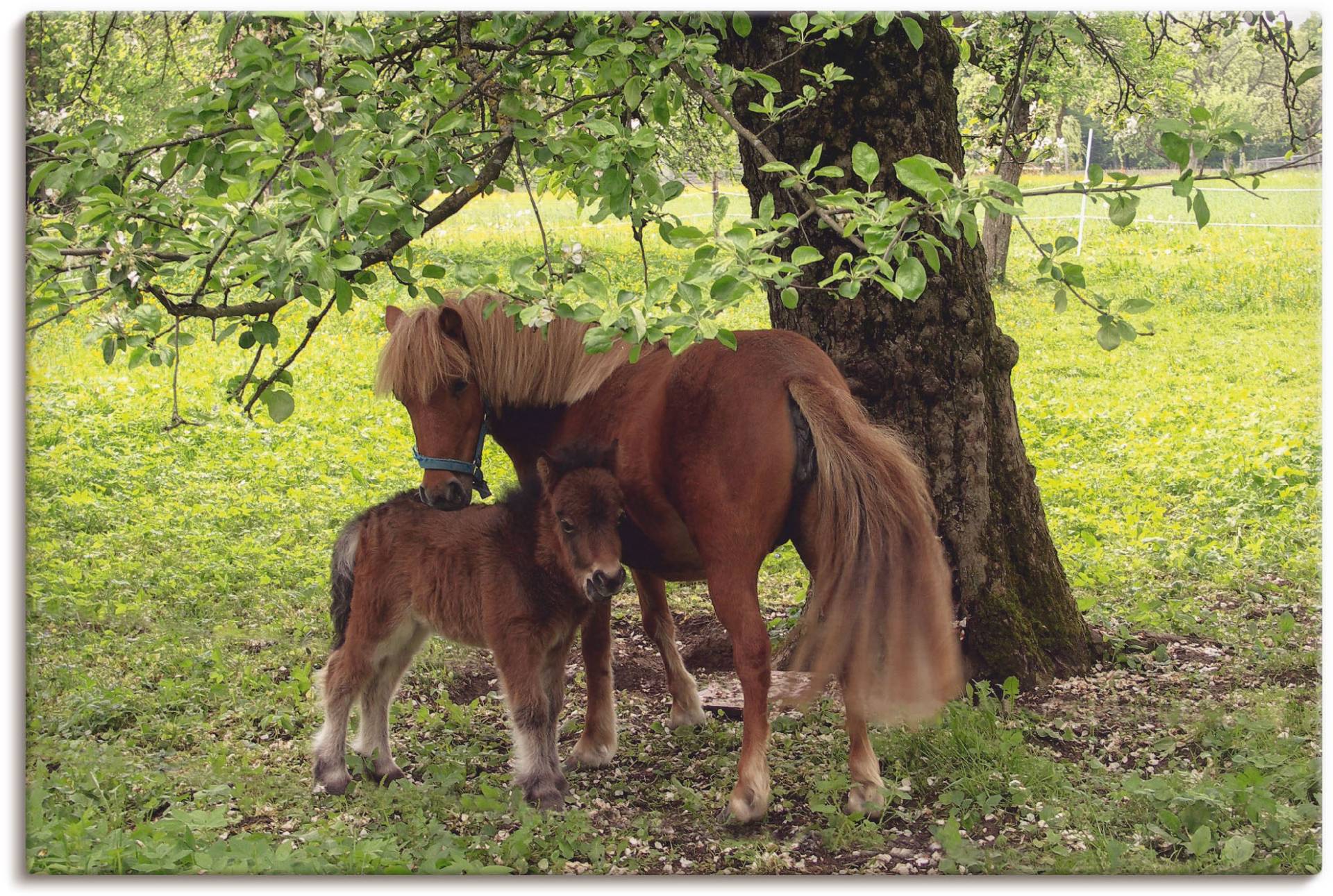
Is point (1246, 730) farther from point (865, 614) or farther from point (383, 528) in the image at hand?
point (383, 528)

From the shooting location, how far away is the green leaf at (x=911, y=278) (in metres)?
2.83

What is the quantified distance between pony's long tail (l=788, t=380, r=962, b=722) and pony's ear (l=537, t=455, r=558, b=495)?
75cm

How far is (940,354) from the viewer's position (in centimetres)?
438

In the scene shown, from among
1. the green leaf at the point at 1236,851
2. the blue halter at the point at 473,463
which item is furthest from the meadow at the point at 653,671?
the blue halter at the point at 473,463

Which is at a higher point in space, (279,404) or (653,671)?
(279,404)

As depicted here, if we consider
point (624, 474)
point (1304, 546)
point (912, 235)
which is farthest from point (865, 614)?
point (1304, 546)

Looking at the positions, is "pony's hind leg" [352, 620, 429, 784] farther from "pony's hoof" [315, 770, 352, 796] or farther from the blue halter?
the blue halter

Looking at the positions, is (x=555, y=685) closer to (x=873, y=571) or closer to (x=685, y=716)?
(x=685, y=716)

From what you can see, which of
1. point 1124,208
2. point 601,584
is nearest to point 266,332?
point 601,584

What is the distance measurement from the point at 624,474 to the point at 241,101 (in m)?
1.50

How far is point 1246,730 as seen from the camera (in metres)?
3.99

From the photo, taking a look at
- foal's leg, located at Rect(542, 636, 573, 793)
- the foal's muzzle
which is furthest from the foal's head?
foal's leg, located at Rect(542, 636, 573, 793)

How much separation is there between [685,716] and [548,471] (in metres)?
1.31

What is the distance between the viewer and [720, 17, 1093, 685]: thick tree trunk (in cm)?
429
